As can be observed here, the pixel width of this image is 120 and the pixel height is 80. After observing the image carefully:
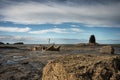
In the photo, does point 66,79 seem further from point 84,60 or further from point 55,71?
point 84,60

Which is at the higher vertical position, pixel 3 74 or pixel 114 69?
pixel 114 69

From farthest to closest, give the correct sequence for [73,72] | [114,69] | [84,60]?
[84,60]
[114,69]
[73,72]

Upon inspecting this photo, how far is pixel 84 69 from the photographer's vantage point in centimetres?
634

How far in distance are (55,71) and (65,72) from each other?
1.98 ft

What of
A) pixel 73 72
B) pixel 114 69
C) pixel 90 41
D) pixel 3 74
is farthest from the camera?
pixel 90 41

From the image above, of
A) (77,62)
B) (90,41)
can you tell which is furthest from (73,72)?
(90,41)

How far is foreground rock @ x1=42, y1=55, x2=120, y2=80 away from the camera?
6.17m

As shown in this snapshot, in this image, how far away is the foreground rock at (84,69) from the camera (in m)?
6.17

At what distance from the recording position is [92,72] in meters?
6.34

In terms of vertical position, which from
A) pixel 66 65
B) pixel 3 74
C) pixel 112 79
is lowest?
pixel 3 74

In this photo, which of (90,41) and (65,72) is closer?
(65,72)

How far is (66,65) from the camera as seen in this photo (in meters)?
6.53

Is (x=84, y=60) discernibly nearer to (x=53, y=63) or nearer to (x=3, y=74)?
(x=53, y=63)

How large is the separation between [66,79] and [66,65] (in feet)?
1.72
